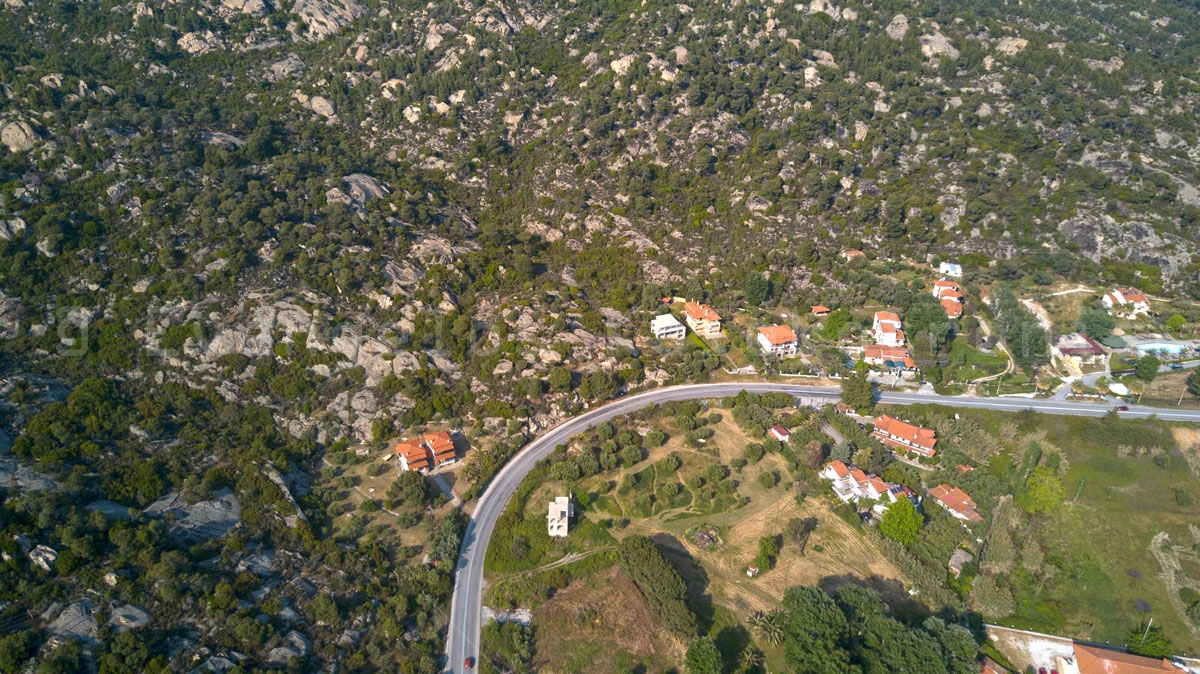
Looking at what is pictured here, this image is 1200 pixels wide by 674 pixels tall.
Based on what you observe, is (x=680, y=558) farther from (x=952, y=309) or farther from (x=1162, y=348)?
(x=1162, y=348)

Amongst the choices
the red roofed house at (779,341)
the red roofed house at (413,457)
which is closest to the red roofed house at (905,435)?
the red roofed house at (779,341)

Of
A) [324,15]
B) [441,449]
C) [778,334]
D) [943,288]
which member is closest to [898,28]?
[943,288]

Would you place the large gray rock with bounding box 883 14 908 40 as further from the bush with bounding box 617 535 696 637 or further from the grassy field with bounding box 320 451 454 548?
the grassy field with bounding box 320 451 454 548

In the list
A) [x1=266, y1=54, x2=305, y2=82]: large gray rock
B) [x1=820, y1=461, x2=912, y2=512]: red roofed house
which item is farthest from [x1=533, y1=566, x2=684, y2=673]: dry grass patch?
[x1=266, y1=54, x2=305, y2=82]: large gray rock

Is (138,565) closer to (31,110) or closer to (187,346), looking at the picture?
(187,346)

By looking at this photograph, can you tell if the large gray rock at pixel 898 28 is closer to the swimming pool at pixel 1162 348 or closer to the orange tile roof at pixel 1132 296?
the orange tile roof at pixel 1132 296

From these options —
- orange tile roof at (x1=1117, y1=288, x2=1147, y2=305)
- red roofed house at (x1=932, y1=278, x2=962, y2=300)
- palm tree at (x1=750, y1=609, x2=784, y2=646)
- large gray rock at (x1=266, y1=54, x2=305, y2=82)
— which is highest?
large gray rock at (x1=266, y1=54, x2=305, y2=82)

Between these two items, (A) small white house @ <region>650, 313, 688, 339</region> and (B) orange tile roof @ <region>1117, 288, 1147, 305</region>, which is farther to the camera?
(B) orange tile roof @ <region>1117, 288, 1147, 305</region>
